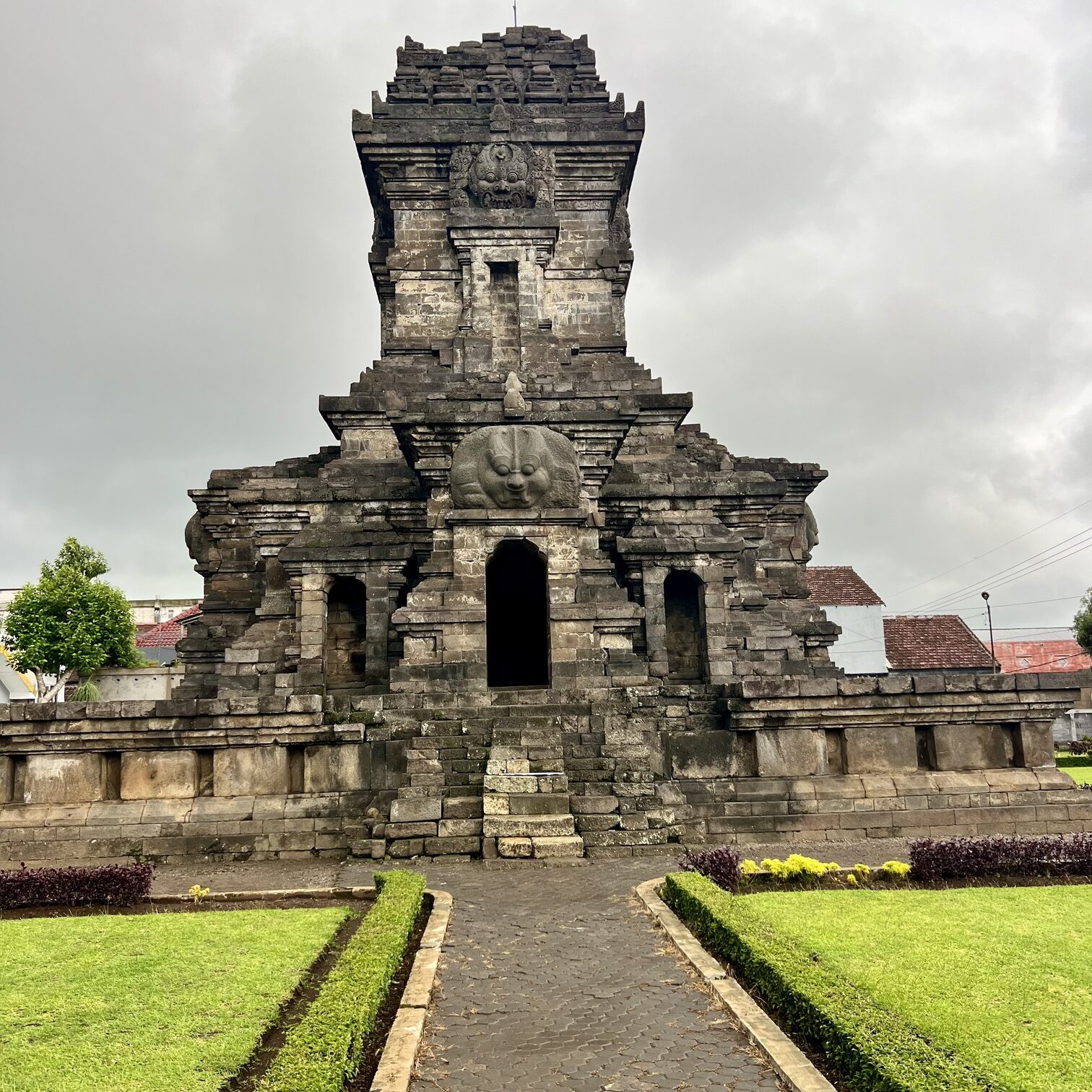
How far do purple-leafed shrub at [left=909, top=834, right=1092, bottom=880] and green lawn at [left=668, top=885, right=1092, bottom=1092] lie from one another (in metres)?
0.43

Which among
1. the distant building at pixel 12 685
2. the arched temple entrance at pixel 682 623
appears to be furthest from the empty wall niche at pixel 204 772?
the distant building at pixel 12 685

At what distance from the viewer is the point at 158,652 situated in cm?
5231

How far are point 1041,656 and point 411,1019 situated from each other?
62.3 m

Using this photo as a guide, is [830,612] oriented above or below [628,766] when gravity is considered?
above

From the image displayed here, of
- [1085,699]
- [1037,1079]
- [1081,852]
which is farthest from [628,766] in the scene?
[1085,699]

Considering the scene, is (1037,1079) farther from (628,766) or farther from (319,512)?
(319,512)

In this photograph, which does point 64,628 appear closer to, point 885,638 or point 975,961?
point 885,638

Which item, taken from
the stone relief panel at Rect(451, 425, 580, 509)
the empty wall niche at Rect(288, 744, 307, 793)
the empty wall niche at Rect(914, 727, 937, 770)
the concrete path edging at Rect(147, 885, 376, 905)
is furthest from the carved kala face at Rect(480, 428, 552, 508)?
the concrete path edging at Rect(147, 885, 376, 905)

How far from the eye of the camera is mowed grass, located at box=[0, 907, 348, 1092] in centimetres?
493

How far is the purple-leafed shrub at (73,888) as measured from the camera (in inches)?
361

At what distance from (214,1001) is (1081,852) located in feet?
28.8

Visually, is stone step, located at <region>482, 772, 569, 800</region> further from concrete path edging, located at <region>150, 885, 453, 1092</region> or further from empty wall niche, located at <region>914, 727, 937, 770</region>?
empty wall niche, located at <region>914, 727, 937, 770</region>

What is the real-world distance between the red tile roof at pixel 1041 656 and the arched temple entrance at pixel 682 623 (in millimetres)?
44835

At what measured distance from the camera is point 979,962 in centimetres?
657
